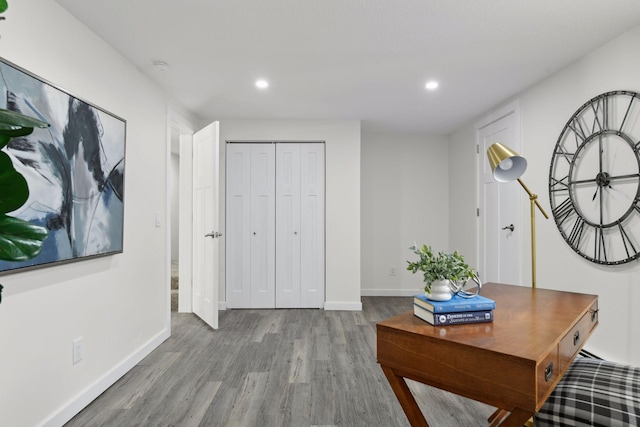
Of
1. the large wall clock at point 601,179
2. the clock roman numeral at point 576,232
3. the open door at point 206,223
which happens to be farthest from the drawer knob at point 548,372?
the open door at point 206,223

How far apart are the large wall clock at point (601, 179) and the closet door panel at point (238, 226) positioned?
3.12 meters

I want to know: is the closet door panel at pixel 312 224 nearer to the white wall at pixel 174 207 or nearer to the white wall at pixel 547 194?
the white wall at pixel 547 194

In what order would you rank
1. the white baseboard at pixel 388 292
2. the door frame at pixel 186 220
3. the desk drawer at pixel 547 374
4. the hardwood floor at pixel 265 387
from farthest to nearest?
the white baseboard at pixel 388 292, the door frame at pixel 186 220, the hardwood floor at pixel 265 387, the desk drawer at pixel 547 374

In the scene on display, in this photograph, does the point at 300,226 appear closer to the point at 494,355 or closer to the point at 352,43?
the point at 352,43

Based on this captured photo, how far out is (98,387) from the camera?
210 cm

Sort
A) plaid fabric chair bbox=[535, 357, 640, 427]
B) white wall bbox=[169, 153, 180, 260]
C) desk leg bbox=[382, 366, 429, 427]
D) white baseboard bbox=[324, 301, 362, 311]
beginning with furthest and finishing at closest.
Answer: white wall bbox=[169, 153, 180, 260]
white baseboard bbox=[324, 301, 362, 311]
desk leg bbox=[382, 366, 429, 427]
plaid fabric chair bbox=[535, 357, 640, 427]

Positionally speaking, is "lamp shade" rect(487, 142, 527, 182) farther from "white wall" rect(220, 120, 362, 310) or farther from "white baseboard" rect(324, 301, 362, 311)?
"white baseboard" rect(324, 301, 362, 311)

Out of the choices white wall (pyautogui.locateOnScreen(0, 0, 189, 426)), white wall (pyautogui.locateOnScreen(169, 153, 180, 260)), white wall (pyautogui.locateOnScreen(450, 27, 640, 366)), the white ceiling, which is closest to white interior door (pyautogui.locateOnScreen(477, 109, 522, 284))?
white wall (pyautogui.locateOnScreen(450, 27, 640, 366))

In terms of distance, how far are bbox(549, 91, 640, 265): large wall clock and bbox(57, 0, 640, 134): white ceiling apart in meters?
0.49

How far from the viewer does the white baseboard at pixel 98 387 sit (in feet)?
5.86

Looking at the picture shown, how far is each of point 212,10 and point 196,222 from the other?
235 cm

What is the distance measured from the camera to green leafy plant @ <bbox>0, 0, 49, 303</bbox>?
26.8 inches

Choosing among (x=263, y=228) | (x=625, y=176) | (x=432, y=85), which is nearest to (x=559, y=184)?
(x=625, y=176)

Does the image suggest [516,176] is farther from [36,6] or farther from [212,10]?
[36,6]
